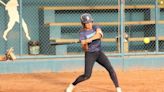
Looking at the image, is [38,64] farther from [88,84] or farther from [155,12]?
[155,12]

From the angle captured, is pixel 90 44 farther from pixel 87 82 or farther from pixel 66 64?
pixel 66 64

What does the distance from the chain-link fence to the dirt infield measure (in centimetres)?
130

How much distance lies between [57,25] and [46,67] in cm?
178

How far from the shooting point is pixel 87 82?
12367 mm

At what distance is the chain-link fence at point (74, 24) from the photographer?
15297mm

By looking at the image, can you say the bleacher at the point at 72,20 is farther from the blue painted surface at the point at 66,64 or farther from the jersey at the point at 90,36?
the jersey at the point at 90,36

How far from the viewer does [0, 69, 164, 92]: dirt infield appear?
1121cm

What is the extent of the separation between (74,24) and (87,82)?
3402 mm

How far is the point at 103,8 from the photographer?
623 inches

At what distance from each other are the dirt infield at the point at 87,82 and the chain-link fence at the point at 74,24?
1296mm

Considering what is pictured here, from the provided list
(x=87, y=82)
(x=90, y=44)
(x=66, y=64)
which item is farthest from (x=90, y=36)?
(x=66, y=64)

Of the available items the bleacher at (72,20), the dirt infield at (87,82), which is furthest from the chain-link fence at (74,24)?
the dirt infield at (87,82)

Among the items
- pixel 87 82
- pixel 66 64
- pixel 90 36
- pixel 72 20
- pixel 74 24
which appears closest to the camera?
pixel 90 36

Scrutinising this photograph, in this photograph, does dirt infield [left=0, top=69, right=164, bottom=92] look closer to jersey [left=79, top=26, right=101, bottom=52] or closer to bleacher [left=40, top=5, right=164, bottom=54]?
jersey [left=79, top=26, right=101, bottom=52]
